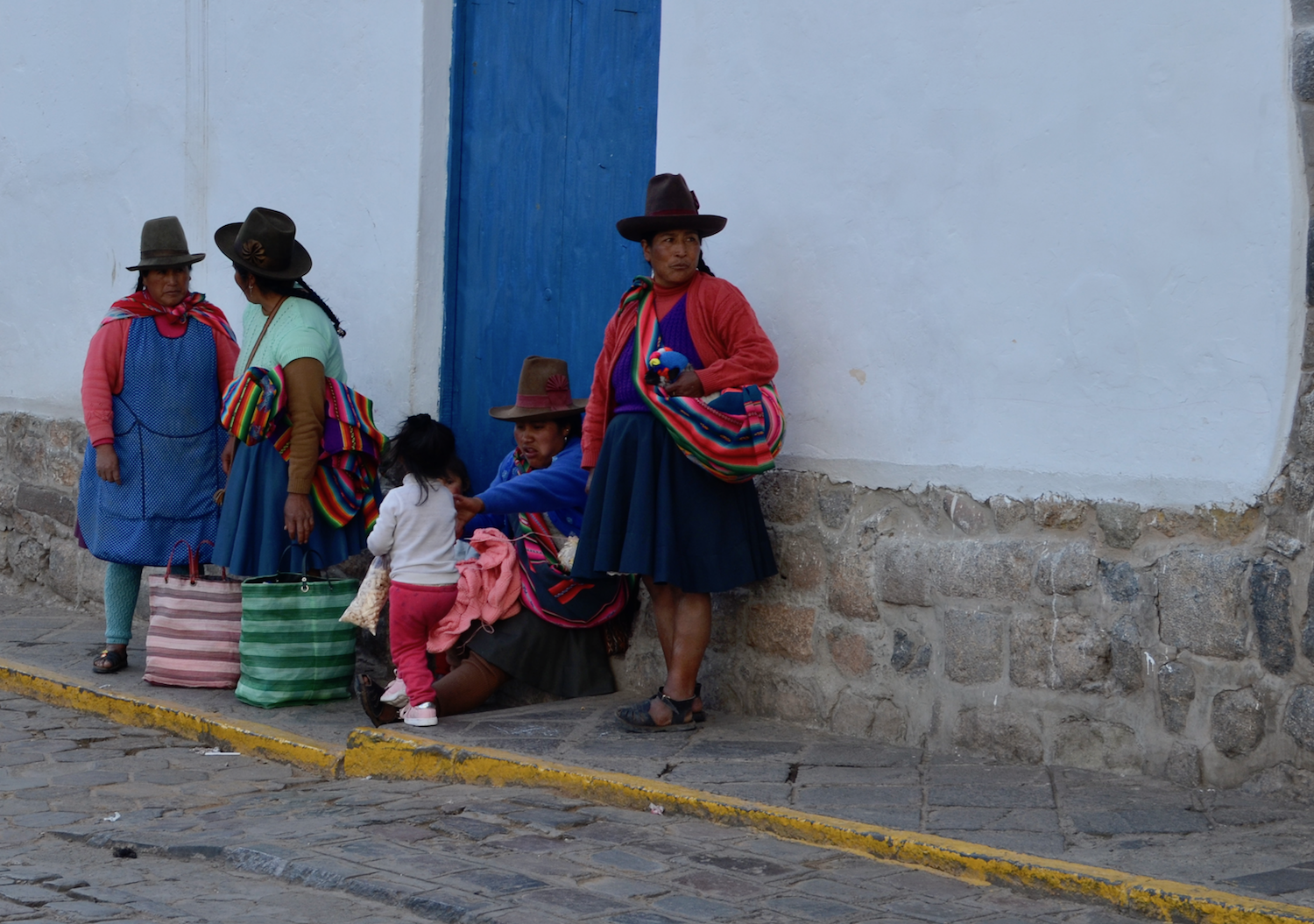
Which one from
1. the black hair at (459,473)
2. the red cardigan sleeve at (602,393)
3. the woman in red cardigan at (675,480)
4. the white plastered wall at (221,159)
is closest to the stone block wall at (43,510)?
the white plastered wall at (221,159)

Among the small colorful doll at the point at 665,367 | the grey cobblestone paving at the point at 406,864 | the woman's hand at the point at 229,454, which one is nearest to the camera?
the grey cobblestone paving at the point at 406,864

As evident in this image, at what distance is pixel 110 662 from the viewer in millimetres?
6703

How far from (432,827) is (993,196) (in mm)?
2631

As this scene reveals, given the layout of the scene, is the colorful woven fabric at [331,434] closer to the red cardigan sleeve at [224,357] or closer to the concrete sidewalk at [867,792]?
the red cardigan sleeve at [224,357]

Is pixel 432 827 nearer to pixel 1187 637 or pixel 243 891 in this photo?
pixel 243 891

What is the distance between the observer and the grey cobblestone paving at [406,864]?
3736 millimetres

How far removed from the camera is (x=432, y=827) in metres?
4.49

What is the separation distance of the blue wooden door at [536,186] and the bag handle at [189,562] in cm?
124

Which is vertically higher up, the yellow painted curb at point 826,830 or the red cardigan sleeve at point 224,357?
the red cardigan sleeve at point 224,357

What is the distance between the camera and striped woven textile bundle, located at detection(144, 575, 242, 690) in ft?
20.9

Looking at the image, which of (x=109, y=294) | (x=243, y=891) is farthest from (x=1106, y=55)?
(x=109, y=294)

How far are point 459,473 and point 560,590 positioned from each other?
26.5 inches

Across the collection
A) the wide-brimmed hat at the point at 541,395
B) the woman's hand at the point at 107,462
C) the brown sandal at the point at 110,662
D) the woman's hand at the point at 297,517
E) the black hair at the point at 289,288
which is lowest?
the brown sandal at the point at 110,662

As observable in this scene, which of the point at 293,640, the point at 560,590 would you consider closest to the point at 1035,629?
the point at 560,590
